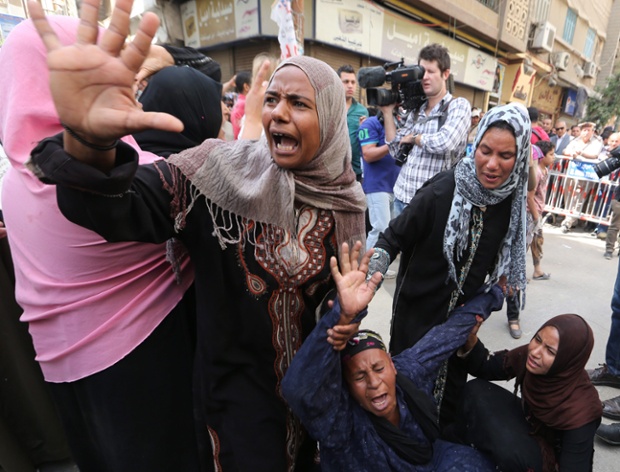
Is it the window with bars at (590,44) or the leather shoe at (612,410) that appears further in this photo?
the window with bars at (590,44)

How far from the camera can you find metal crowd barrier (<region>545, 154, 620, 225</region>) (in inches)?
255

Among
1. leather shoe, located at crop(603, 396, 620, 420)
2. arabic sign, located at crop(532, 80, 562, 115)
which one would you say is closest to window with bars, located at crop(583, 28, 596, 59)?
arabic sign, located at crop(532, 80, 562, 115)

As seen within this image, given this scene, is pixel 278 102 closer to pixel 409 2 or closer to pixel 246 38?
pixel 246 38

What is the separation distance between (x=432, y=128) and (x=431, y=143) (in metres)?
0.20

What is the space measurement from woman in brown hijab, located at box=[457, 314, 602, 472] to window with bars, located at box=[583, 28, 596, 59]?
922 inches

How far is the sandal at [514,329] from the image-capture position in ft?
10.4

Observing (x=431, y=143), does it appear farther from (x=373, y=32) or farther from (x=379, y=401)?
(x=373, y=32)

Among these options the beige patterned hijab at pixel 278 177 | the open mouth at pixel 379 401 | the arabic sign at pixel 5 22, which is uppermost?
the arabic sign at pixel 5 22

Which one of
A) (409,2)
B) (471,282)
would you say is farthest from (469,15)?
(471,282)

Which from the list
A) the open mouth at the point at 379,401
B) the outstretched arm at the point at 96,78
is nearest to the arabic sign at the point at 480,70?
the open mouth at the point at 379,401

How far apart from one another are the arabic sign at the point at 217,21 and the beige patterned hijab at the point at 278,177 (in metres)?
6.80

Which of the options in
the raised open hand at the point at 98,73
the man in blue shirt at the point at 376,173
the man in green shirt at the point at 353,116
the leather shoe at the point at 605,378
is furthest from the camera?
the man in green shirt at the point at 353,116

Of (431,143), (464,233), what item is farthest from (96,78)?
(431,143)

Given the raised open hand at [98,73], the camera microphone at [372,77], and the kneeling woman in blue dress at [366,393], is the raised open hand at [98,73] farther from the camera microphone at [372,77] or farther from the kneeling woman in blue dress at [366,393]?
the camera microphone at [372,77]
